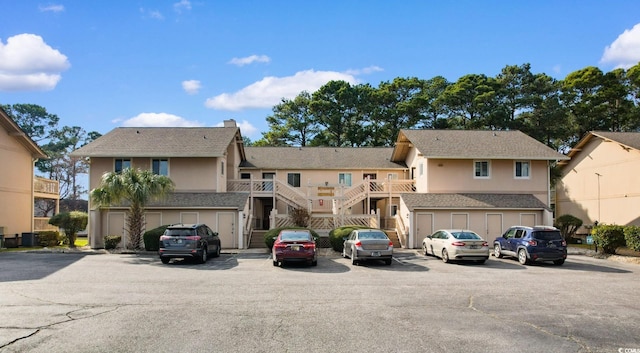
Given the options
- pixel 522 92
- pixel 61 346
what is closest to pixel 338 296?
pixel 61 346

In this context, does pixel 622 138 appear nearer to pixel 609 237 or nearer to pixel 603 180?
pixel 603 180

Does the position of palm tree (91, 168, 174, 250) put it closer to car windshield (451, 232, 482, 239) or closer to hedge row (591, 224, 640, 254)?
car windshield (451, 232, 482, 239)

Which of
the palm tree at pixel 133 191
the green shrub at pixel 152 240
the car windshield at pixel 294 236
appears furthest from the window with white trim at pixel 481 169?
the green shrub at pixel 152 240

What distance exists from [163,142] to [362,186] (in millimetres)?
13224

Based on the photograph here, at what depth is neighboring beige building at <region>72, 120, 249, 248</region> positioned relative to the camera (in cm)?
2888

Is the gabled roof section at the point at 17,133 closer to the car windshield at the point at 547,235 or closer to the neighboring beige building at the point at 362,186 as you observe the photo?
the neighboring beige building at the point at 362,186

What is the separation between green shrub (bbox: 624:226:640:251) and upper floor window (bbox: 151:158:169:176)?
25.6m

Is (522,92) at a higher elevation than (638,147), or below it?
higher

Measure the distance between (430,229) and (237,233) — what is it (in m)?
11.4

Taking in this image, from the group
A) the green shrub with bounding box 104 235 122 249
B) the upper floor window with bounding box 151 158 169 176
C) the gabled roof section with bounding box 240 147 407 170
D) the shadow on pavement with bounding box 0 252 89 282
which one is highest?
the gabled roof section with bounding box 240 147 407 170

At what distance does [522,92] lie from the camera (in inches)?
2158

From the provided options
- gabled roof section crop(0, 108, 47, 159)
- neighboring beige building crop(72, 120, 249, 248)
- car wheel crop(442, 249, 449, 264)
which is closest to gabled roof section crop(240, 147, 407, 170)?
neighboring beige building crop(72, 120, 249, 248)

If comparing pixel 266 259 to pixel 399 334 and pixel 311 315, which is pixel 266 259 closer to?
pixel 311 315

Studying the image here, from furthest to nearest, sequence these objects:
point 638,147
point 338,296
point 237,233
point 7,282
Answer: point 638,147, point 237,233, point 7,282, point 338,296
